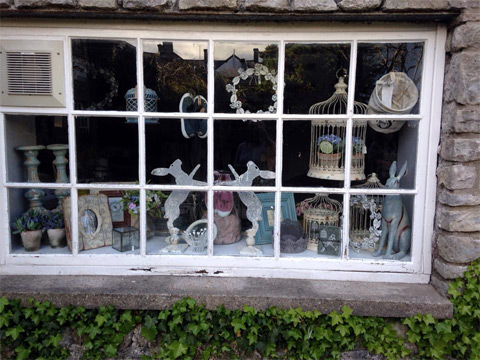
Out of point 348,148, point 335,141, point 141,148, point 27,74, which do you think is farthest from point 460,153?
point 27,74

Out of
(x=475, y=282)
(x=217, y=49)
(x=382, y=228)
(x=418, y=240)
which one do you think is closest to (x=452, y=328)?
(x=475, y=282)

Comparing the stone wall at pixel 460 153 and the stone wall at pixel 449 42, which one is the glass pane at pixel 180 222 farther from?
the stone wall at pixel 460 153

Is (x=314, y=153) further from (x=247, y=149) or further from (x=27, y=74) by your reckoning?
(x=27, y=74)

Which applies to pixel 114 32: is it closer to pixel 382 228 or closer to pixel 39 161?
pixel 39 161

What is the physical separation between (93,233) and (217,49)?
5.03ft

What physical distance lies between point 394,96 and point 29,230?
8.59 feet

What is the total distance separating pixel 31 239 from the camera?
8.29 feet

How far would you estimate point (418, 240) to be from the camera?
238 cm

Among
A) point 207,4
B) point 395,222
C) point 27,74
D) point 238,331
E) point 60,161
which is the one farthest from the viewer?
point 60,161

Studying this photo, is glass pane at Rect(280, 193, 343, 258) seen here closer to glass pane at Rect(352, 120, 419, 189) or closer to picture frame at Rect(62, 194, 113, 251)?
glass pane at Rect(352, 120, 419, 189)

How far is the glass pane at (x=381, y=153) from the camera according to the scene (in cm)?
245

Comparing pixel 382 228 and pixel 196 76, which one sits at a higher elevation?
pixel 196 76

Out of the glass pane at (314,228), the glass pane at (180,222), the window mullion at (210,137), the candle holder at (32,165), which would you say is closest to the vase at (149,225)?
the glass pane at (180,222)

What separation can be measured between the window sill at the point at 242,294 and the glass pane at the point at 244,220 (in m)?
0.28
